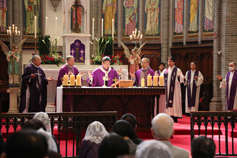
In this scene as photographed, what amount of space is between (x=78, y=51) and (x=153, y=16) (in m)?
6.99

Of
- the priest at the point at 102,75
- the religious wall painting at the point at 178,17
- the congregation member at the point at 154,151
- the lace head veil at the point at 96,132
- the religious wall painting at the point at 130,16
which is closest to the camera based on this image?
the congregation member at the point at 154,151

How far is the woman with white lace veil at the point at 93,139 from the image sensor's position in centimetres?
475

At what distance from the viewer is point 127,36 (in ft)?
60.7

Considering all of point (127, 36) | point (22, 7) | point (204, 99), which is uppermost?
point (22, 7)

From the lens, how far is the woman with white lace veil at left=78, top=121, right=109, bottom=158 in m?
4.75

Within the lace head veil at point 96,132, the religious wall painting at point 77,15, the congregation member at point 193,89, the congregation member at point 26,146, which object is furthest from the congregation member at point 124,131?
the congregation member at point 193,89

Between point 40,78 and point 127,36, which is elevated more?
point 127,36

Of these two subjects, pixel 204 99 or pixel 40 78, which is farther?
pixel 204 99

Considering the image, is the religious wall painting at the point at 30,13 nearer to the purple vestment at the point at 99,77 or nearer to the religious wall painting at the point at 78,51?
the religious wall painting at the point at 78,51

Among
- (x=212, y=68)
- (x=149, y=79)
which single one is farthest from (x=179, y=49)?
(x=149, y=79)

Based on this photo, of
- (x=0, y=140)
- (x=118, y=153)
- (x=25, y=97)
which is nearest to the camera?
(x=118, y=153)

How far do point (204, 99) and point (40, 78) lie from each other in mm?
7368

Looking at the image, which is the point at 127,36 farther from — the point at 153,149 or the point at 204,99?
the point at 153,149

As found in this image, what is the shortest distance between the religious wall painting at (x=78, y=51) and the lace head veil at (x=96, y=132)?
766cm
